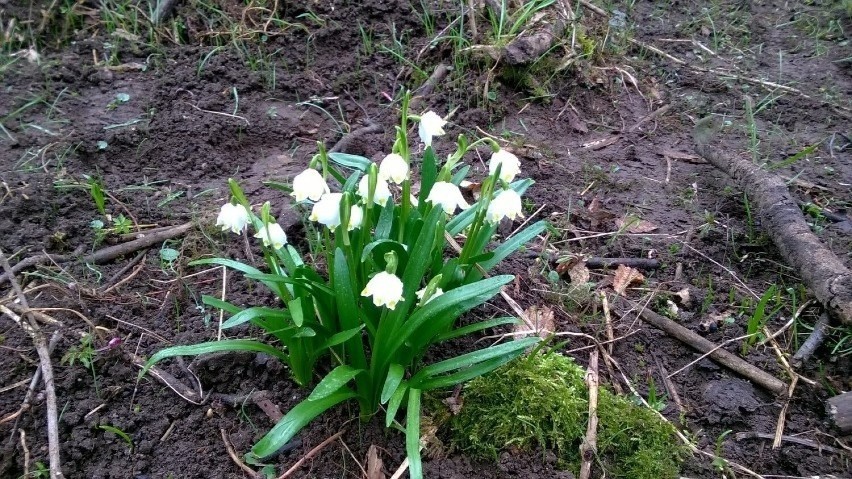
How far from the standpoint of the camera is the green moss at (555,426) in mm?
1771

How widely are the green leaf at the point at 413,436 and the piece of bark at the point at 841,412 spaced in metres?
1.28

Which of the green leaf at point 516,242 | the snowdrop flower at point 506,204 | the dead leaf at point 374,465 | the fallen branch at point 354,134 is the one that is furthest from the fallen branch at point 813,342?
the fallen branch at point 354,134

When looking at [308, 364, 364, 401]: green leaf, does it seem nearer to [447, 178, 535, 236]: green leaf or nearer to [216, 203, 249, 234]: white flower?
[216, 203, 249, 234]: white flower

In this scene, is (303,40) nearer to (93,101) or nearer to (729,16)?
(93,101)

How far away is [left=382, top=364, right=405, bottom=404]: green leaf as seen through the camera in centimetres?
155

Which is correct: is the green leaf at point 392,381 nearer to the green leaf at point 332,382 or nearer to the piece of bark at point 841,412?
the green leaf at point 332,382

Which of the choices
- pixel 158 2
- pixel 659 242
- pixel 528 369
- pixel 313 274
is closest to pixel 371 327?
pixel 313 274

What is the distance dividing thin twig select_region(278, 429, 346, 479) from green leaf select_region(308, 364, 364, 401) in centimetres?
22

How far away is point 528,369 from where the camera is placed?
1892 mm

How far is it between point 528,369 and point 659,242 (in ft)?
3.28

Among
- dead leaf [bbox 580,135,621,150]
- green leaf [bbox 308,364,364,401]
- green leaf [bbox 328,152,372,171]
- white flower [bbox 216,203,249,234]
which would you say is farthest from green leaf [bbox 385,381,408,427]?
dead leaf [bbox 580,135,621,150]

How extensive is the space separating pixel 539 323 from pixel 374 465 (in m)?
0.77

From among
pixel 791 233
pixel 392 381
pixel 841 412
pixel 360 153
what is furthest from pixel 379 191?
pixel 791 233

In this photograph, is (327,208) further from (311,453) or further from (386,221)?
(311,453)
